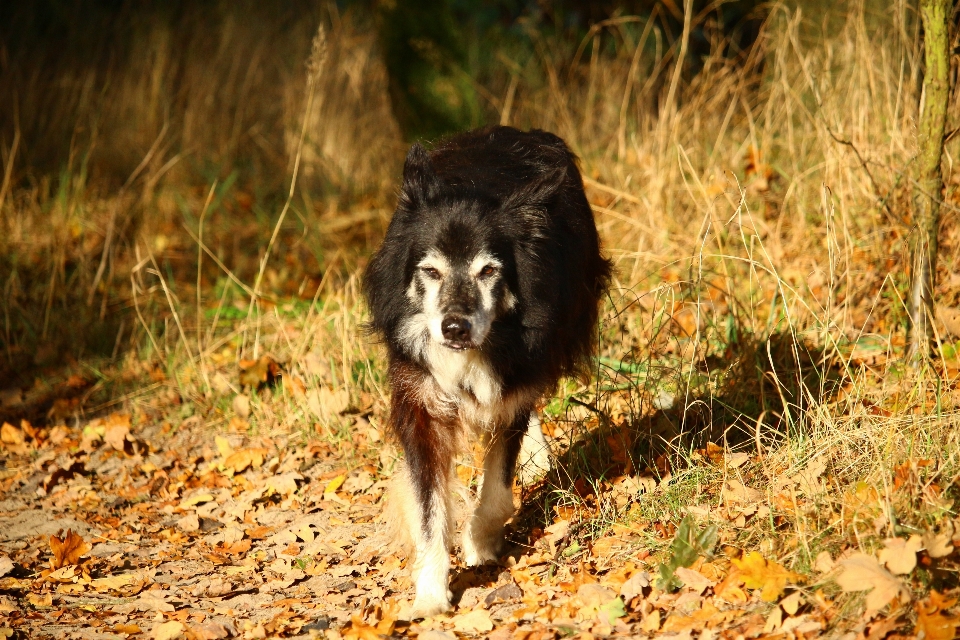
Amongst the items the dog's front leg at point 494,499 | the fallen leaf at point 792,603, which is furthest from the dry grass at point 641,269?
the dog's front leg at point 494,499

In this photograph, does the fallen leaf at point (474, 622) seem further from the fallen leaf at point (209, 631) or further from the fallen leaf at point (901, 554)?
the fallen leaf at point (901, 554)

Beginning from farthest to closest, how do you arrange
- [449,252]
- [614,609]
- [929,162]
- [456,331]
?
[929,162] → [449,252] → [456,331] → [614,609]

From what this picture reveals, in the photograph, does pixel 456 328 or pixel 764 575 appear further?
pixel 456 328

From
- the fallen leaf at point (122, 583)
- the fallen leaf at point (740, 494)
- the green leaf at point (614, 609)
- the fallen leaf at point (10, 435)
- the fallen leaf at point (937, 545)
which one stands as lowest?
the fallen leaf at point (10, 435)

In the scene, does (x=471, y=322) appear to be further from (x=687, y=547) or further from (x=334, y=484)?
(x=334, y=484)

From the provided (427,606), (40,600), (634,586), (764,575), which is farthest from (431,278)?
(40,600)

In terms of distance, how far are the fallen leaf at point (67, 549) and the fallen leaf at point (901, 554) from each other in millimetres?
3443

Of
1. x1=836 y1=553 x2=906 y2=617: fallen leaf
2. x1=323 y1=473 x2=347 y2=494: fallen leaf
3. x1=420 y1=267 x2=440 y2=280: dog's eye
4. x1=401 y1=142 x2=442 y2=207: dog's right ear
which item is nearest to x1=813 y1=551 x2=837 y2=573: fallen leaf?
x1=836 y1=553 x2=906 y2=617: fallen leaf

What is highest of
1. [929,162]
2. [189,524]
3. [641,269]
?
[929,162]

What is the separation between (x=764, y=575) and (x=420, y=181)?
2.00 m

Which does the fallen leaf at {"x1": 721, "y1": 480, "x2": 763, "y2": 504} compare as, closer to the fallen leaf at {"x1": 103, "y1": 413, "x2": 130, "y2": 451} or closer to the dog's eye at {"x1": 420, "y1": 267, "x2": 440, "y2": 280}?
the dog's eye at {"x1": 420, "y1": 267, "x2": 440, "y2": 280}

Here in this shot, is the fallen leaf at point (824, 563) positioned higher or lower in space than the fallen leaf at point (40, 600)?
higher

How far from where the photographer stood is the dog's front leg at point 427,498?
3512 millimetres

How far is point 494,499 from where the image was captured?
12.8ft
